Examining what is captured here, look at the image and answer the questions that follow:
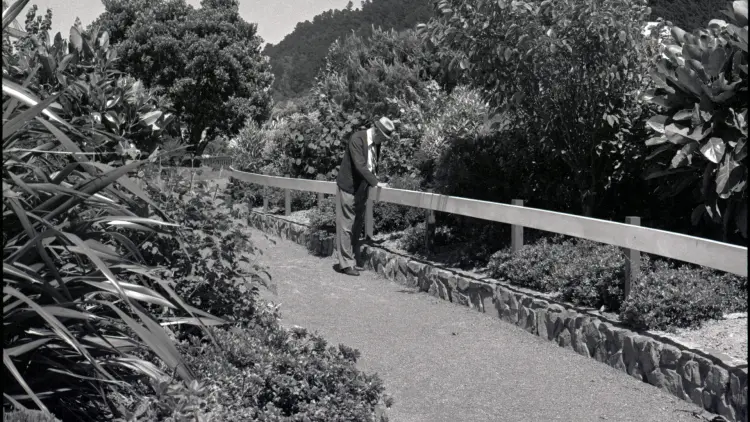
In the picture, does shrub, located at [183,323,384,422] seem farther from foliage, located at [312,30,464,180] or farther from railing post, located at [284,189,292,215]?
railing post, located at [284,189,292,215]

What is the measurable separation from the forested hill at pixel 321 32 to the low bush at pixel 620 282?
59.8m

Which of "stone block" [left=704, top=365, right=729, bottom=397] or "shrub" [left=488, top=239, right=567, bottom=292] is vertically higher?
"shrub" [left=488, top=239, right=567, bottom=292]

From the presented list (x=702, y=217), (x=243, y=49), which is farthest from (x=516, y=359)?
(x=243, y=49)

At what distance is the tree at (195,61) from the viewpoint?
4869cm

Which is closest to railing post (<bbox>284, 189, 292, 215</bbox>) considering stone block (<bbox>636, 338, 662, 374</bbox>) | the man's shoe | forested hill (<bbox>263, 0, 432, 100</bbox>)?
the man's shoe

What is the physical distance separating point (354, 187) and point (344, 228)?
1.90 ft

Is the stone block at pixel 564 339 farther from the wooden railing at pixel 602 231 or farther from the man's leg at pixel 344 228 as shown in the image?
the man's leg at pixel 344 228

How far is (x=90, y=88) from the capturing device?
8.89 meters

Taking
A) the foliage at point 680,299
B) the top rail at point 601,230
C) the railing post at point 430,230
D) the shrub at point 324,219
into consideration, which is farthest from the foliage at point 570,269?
the shrub at point 324,219

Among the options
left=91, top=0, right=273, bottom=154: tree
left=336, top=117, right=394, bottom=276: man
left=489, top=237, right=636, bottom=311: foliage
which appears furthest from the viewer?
left=91, top=0, right=273, bottom=154: tree

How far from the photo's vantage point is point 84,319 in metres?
3.88

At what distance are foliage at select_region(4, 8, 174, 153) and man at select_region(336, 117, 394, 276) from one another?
264 centimetres

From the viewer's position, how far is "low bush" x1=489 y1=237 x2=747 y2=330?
632 cm

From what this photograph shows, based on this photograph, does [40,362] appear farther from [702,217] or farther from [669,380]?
[702,217]
